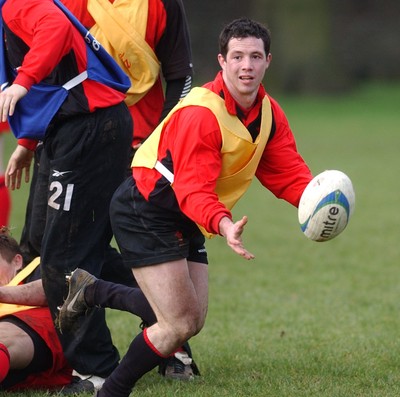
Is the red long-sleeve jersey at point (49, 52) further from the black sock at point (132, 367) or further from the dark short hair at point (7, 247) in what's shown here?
the black sock at point (132, 367)

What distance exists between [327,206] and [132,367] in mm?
1127

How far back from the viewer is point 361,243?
32.8 ft

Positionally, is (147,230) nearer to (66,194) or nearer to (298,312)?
(66,194)

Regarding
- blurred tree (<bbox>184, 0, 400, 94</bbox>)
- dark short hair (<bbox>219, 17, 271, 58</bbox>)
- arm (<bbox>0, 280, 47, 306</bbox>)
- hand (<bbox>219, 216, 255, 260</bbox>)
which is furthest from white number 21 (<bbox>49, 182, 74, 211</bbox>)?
blurred tree (<bbox>184, 0, 400, 94</bbox>)

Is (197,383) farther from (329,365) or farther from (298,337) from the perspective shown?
(298,337)

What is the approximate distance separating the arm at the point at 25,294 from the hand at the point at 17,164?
63 centimetres

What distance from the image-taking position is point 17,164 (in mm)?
5316

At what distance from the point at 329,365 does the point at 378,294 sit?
2.32 m

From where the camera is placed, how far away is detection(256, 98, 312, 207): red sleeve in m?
4.65

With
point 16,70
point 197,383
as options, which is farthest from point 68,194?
point 197,383

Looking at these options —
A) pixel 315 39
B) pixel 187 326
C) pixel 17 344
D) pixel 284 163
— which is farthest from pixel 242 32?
Answer: pixel 315 39

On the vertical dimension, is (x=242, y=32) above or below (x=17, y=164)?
above

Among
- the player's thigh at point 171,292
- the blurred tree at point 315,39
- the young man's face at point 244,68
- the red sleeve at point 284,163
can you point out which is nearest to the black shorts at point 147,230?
the player's thigh at point 171,292

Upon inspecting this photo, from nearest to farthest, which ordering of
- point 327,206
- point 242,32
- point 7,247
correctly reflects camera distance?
point 327,206 → point 242,32 → point 7,247
